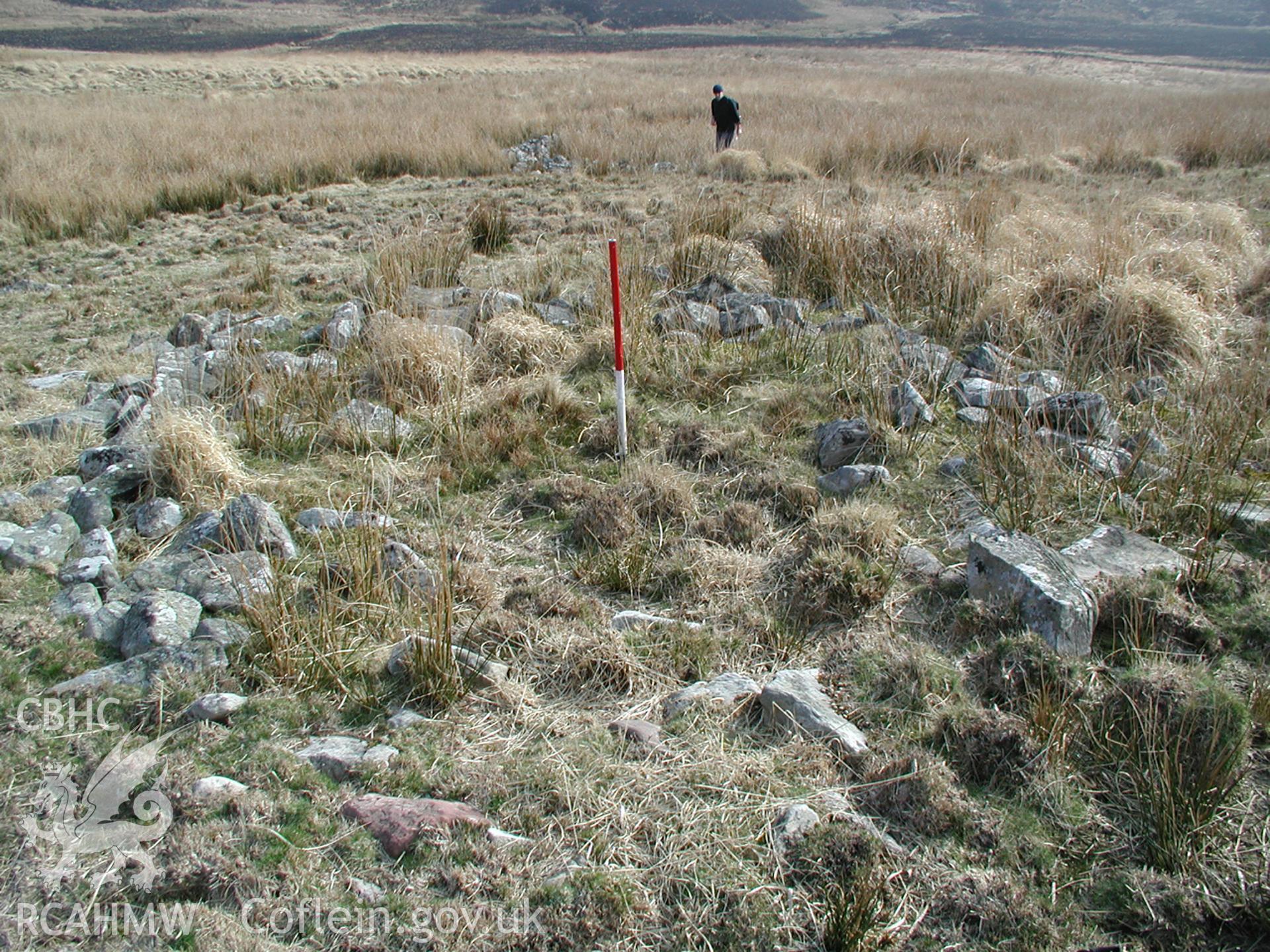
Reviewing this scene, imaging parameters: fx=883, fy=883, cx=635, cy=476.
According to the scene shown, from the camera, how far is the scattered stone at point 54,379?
5969mm

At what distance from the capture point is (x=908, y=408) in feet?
16.3

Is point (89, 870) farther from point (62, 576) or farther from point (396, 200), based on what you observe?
point (396, 200)

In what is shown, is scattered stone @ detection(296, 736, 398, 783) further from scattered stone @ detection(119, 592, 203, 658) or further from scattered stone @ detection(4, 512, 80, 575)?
scattered stone @ detection(4, 512, 80, 575)

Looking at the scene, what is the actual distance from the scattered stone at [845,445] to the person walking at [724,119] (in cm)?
1026

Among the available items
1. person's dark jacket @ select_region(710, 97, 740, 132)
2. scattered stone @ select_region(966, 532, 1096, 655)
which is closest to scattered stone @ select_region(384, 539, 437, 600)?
scattered stone @ select_region(966, 532, 1096, 655)

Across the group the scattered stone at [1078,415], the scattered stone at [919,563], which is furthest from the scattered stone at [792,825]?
the scattered stone at [1078,415]

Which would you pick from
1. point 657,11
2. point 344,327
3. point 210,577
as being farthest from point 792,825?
point 657,11

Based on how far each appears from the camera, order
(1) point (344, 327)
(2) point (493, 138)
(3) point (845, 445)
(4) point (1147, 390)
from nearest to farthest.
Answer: (3) point (845, 445), (4) point (1147, 390), (1) point (344, 327), (2) point (493, 138)

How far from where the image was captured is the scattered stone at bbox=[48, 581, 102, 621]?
135 inches

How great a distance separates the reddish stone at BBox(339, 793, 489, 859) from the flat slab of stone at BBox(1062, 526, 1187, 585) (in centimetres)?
243

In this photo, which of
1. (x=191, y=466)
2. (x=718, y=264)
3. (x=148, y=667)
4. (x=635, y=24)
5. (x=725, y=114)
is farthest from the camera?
(x=635, y=24)

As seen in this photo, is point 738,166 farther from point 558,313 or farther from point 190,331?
point 190,331

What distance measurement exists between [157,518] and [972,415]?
4274 mm

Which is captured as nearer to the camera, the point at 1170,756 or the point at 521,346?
the point at 1170,756
